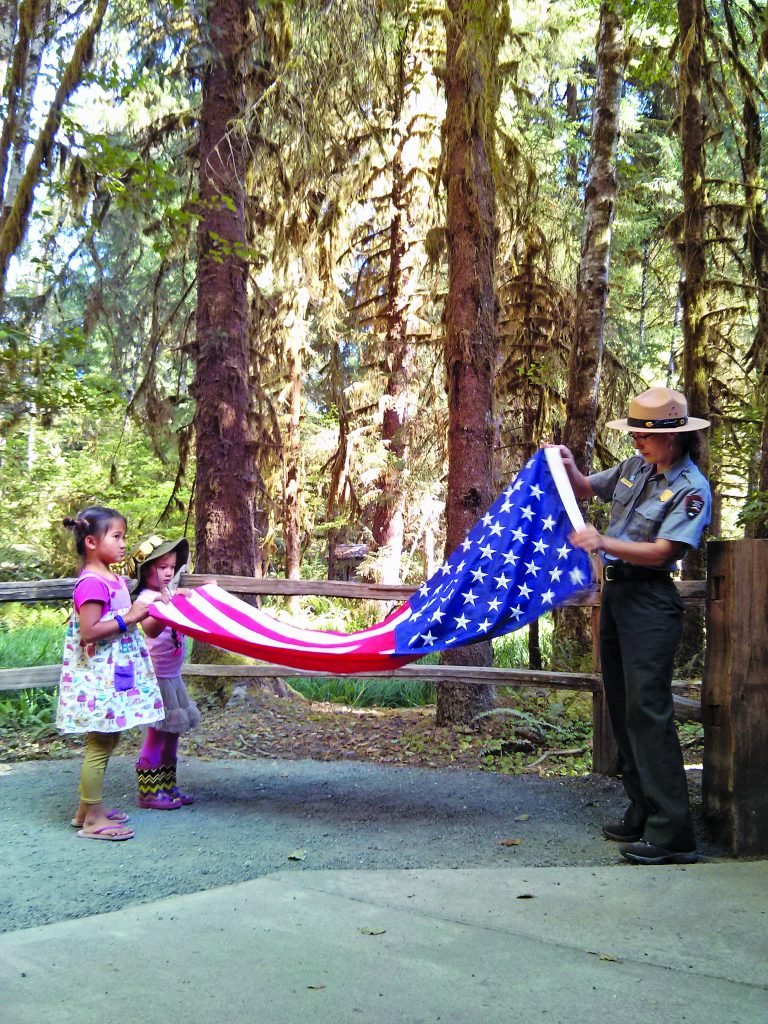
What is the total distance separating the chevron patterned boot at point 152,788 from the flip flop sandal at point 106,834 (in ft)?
1.93

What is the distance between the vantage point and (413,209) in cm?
1412

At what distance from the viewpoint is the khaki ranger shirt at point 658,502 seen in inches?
163

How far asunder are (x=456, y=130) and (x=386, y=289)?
7740 millimetres

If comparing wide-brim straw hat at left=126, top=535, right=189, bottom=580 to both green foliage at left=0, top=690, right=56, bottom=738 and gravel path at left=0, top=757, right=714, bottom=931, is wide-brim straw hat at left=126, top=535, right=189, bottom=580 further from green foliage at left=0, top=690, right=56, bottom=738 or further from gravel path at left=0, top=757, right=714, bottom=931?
green foliage at left=0, top=690, right=56, bottom=738

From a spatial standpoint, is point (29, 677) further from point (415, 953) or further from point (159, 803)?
point (415, 953)

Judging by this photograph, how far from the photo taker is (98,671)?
4609 mm

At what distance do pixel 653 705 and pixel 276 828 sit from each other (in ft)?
6.60

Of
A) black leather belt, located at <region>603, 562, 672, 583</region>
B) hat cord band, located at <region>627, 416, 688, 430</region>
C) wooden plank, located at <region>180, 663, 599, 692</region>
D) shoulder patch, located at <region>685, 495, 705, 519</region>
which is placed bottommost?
wooden plank, located at <region>180, 663, 599, 692</region>

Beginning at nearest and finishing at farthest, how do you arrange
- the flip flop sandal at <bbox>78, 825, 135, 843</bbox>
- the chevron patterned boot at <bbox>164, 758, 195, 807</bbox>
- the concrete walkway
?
the concrete walkway, the flip flop sandal at <bbox>78, 825, 135, 843</bbox>, the chevron patterned boot at <bbox>164, 758, 195, 807</bbox>

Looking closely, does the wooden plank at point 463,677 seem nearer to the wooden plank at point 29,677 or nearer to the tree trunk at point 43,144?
the wooden plank at point 29,677

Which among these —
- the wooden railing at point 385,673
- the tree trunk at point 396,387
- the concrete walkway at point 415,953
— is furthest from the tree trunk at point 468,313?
the tree trunk at point 396,387

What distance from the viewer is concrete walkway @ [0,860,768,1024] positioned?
2.54m

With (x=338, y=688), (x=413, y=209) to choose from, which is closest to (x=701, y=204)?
(x=413, y=209)

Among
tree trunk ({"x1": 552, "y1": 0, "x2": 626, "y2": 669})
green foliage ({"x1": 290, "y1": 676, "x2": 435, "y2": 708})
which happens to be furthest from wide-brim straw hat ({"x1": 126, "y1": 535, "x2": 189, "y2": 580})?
tree trunk ({"x1": 552, "y1": 0, "x2": 626, "y2": 669})
